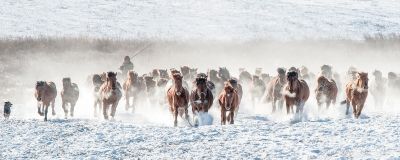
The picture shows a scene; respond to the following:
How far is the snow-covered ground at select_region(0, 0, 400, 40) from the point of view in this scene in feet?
245

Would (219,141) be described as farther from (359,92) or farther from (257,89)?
(257,89)

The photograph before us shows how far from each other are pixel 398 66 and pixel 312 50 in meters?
11.3

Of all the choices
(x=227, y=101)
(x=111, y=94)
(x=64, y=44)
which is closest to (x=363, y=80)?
(x=227, y=101)

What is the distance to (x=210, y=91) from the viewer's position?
71.0 feet

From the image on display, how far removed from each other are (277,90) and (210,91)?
6.71m

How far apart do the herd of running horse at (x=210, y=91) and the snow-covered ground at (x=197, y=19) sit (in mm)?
37892

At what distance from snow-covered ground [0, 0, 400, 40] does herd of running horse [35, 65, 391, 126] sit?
124 feet

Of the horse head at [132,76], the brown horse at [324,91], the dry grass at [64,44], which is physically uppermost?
the dry grass at [64,44]

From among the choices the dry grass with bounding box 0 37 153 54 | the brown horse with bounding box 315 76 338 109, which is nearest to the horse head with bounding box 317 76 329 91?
the brown horse with bounding box 315 76 338 109

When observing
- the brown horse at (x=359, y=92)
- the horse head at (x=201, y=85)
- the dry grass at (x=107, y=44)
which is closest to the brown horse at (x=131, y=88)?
the horse head at (x=201, y=85)

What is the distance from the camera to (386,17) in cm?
8900

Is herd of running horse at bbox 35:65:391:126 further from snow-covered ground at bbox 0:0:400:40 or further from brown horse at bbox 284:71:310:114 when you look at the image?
snow-covered ground at bbox 0:0:400:40

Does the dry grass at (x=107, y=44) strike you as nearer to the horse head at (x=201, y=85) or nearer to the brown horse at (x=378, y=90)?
the brown horse at (x=378, y=90)

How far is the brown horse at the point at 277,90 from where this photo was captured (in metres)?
27.6
